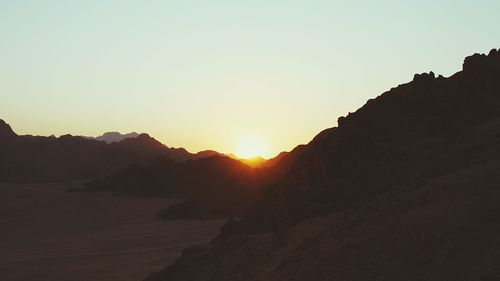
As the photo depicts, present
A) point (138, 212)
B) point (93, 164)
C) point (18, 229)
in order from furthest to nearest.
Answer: point (93, 164) < point (138, 212) < point (18, 229)

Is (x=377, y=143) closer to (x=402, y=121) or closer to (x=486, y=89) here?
(x=402, y=121)

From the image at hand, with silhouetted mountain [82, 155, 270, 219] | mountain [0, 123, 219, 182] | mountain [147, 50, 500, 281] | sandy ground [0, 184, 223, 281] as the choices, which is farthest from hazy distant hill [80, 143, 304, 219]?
mountain [0, 123, 219, 182]

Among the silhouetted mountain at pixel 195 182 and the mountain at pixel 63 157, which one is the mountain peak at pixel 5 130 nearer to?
the mountain at pixel 63 157

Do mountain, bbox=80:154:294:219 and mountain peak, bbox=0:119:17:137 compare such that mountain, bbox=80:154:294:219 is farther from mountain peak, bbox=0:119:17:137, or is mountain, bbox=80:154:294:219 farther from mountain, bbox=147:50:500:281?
mountain peak, bbox=0:119:17:137

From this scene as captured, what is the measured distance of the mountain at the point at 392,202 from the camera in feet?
23.1

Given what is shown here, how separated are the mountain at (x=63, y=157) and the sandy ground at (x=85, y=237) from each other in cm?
3995

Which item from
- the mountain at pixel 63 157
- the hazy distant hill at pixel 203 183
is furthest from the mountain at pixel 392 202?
the mountain at pixel 63 157

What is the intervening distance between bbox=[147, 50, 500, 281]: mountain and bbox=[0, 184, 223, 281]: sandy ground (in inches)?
182

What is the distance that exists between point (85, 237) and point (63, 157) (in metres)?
75.3

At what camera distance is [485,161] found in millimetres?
9539

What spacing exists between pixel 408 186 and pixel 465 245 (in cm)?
323

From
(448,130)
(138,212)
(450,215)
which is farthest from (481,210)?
(138,212)

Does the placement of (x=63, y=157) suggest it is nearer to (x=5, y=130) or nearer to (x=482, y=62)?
(x=5, y=130)

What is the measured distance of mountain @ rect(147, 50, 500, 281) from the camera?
7.05m
